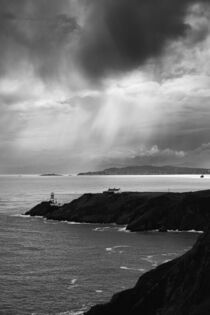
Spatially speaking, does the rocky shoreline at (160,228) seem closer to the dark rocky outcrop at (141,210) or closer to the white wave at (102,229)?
the dark rocky outcrop at (141,210)

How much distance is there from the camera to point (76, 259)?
267ft

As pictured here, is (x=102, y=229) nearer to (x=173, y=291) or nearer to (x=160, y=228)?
(x=160, y=228)

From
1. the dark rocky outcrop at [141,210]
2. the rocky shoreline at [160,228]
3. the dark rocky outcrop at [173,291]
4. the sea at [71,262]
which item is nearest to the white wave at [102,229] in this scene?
the sea at [71,262]

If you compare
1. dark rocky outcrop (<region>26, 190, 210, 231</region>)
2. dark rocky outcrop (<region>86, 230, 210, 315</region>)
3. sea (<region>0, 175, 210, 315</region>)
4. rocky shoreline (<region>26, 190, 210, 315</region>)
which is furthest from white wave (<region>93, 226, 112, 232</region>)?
dark rocky outcrop (<region>86, 230, 210, 315</region>)

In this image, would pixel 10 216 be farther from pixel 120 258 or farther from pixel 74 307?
pixel 74 307

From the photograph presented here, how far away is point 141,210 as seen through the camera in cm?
13275

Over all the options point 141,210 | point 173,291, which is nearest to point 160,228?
point 141,210

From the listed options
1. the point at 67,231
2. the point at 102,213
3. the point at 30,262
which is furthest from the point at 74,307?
the point at 102,213

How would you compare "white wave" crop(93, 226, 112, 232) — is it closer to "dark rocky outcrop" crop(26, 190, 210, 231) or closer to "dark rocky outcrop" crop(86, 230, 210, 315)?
"dark rocky outcrop" crop(26, 190, 210, 231)

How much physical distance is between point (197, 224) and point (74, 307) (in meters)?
73.3

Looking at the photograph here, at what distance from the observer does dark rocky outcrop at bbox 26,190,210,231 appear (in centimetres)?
12238

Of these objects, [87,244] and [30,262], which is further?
[87,244]

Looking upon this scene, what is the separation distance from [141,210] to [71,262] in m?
57.0

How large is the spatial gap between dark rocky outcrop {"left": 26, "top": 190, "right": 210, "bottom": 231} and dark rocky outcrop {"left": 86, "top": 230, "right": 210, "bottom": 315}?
67.4 metres
